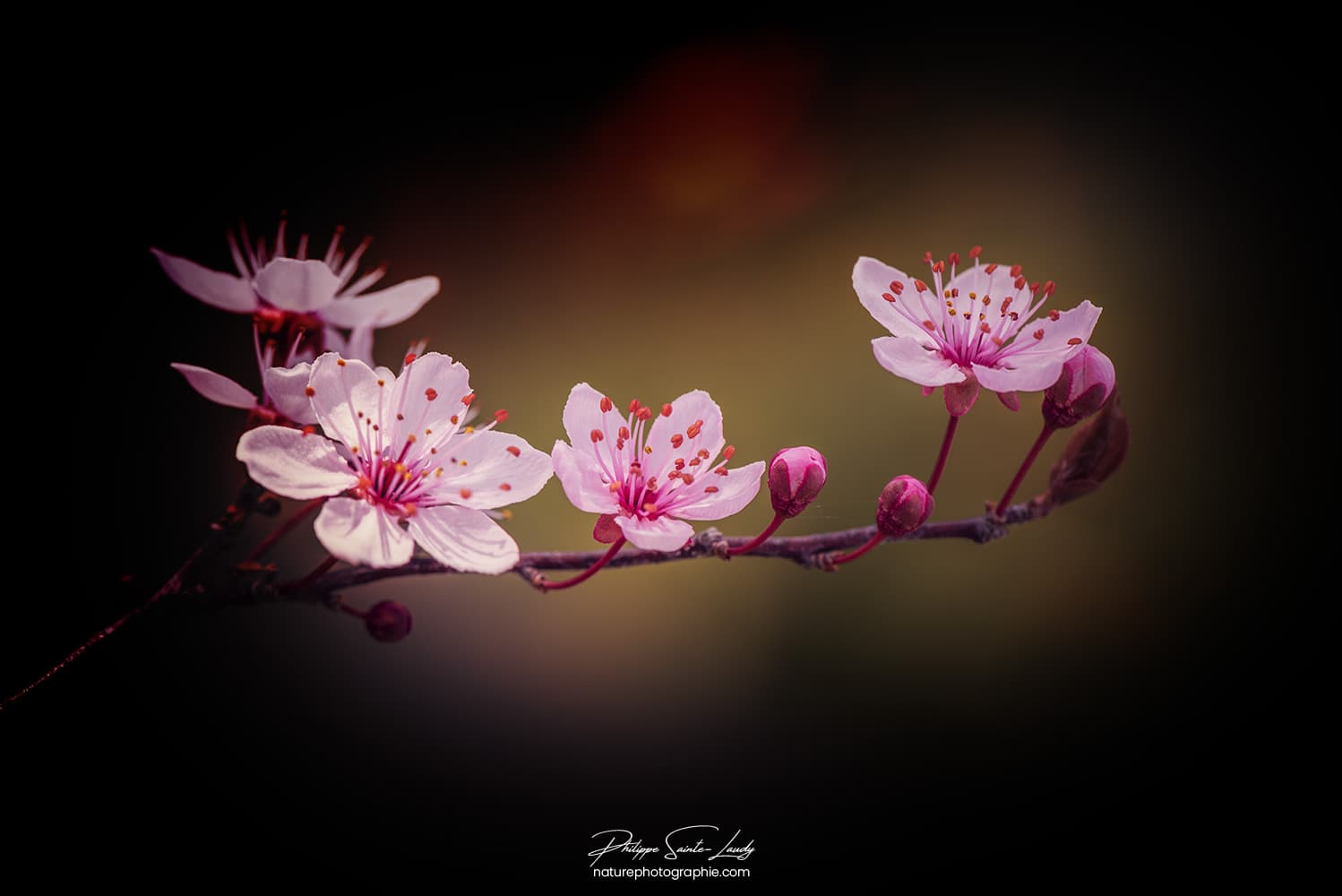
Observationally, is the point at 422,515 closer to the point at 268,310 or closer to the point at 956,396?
the point at 268,310

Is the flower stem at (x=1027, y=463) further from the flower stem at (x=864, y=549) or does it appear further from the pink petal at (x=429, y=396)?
the pink petal at (x=429, y=396)

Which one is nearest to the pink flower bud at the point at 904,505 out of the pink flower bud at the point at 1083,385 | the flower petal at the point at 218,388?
the pink flower bud at the point at 1083,385

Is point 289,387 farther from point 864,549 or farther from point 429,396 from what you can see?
point 864,549

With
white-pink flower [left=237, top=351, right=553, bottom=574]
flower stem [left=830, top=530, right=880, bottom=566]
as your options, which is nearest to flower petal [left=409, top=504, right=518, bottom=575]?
white-pink flower [left=237, top=351, right=553, bottom=574]

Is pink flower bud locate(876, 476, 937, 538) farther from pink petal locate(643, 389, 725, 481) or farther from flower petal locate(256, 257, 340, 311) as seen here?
flower petal locate(256, 257, 340, 311)

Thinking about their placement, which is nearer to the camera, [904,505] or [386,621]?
[904,505]

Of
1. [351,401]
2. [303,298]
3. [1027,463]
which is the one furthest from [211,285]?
[1027,463]

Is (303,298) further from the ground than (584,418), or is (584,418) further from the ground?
(303,298)
